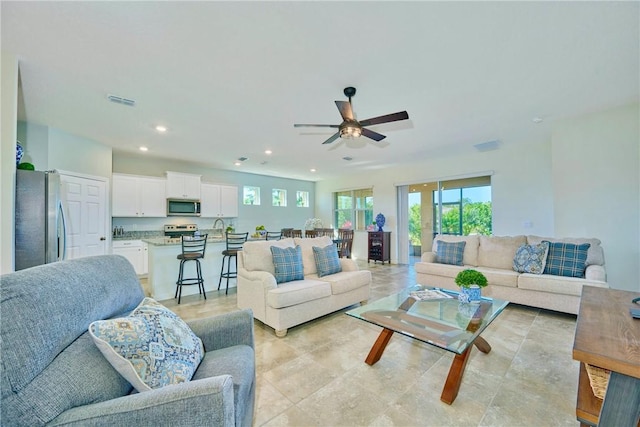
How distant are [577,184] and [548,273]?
143 cm

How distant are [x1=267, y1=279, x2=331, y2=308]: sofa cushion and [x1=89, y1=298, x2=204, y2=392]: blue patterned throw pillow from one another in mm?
1414

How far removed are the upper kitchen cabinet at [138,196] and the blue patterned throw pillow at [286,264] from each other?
13.5 feet

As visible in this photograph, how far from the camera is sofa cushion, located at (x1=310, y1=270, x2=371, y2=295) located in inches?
125

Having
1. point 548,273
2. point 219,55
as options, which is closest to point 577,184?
point 548,273

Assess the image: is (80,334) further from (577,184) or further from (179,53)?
(577,184)

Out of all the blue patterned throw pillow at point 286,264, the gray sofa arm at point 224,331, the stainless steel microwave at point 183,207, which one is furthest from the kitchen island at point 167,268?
the gray sofa arm at point 224,331

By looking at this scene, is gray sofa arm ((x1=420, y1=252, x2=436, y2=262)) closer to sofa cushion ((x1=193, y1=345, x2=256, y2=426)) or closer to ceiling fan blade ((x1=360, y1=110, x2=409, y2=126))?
ceiling fan blade ((x1=360, y1=110, x2=409, y2=126))

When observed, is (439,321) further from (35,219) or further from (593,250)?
(35,219)

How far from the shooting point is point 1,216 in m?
2.23

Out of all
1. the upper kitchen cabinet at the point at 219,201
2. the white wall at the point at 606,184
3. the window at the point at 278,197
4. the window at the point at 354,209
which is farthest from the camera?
the window at the point at 278,197

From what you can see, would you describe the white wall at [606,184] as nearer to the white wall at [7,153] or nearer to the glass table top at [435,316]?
the glass table top at [435,316]

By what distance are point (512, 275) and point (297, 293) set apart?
2.89 metres

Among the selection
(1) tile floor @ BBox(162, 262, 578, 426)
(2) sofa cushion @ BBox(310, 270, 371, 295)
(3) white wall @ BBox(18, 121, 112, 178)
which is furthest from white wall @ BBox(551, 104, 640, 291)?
(3) white wall @ BBox(18, 121, 112, 178)

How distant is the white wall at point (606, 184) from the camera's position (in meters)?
3.35
